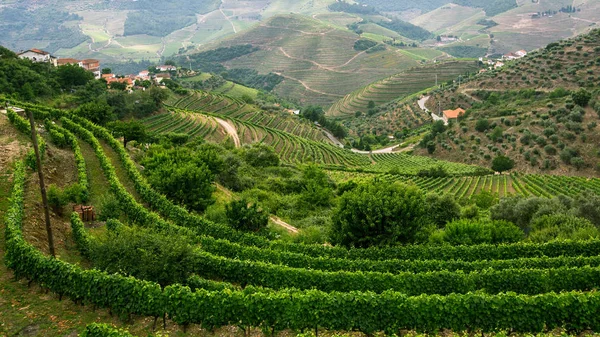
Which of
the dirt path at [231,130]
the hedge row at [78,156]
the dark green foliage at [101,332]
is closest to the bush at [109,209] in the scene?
the hedge row at [78,156]

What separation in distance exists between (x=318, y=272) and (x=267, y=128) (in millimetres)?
76008

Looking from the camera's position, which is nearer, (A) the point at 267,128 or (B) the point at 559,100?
(B) the point at 559,100

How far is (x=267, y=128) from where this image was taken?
96.1 metres

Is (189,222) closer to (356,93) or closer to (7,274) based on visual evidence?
(7,274)

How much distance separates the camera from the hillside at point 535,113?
7256 cm

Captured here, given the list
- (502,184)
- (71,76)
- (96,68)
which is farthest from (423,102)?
(96,68)

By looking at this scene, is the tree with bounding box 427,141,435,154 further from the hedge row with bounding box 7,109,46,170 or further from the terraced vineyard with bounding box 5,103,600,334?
the hedge row with bounding box 7,109,46,170

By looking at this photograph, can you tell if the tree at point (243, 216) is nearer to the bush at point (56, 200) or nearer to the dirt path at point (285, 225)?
the dirt path at point (285, 225)

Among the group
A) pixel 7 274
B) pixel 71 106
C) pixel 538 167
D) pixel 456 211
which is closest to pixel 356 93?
pixel 538 167

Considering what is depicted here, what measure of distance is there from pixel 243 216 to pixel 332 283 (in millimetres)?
9880

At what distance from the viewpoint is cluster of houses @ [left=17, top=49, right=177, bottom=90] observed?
11350cm

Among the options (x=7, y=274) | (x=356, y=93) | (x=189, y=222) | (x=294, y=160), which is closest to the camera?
(x=7, y=274)

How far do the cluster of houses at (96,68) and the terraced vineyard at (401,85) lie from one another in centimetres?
6548

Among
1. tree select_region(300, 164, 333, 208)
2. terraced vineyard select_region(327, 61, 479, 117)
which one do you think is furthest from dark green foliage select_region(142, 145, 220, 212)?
terraced vineyard select_region(327, 61, 479, 117)
